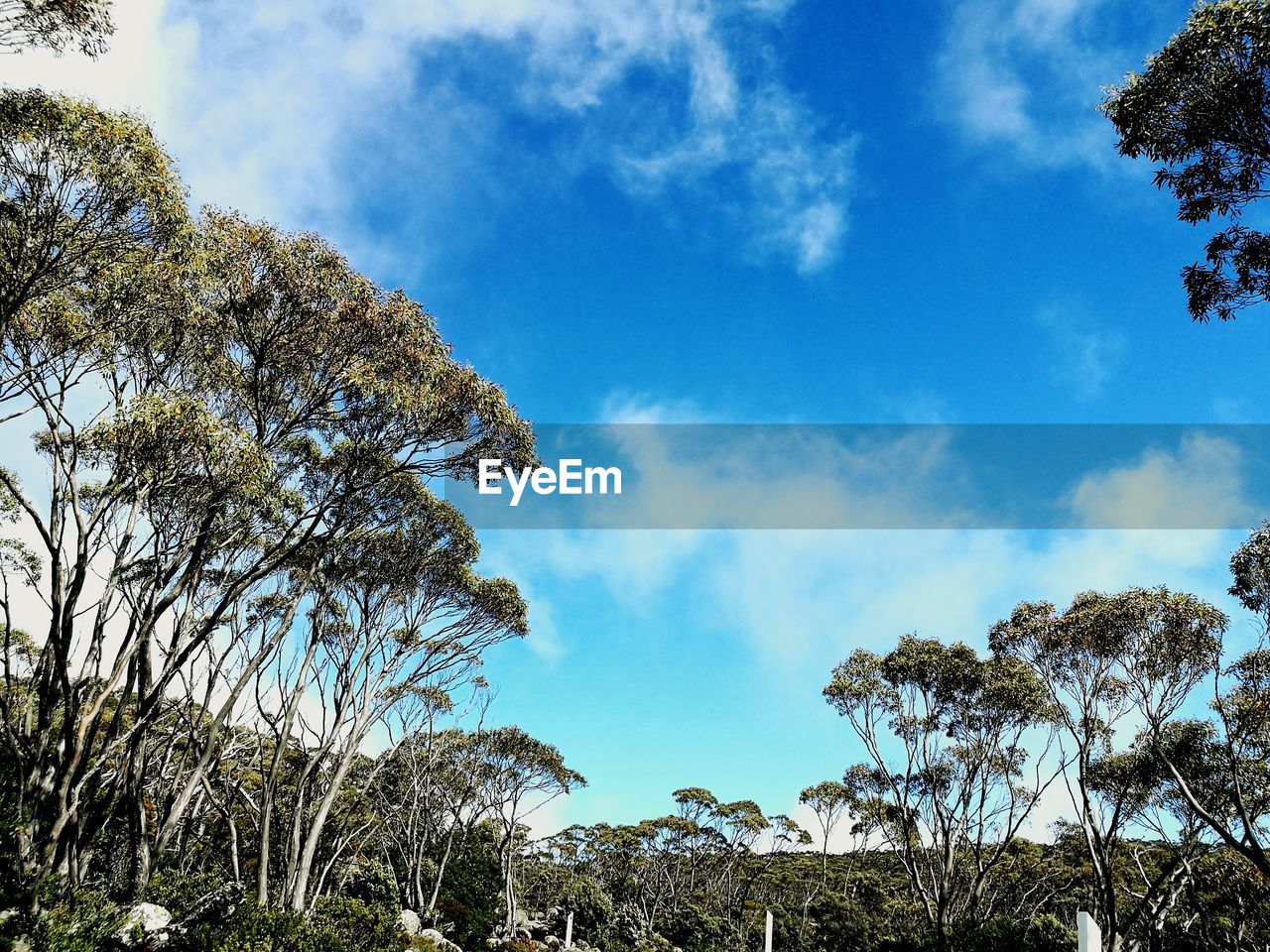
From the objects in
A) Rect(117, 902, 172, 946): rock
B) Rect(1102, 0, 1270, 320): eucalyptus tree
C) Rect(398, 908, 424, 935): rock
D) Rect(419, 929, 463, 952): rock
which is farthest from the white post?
Rect(398, 908, 424, 935): rock

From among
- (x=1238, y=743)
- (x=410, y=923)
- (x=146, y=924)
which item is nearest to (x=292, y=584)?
(x=146, y=924)

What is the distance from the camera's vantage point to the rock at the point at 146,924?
10031 millimetres

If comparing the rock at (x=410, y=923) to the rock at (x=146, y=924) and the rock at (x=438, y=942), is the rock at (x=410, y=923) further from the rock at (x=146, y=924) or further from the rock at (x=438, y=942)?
the rock at (x=146, y=924)

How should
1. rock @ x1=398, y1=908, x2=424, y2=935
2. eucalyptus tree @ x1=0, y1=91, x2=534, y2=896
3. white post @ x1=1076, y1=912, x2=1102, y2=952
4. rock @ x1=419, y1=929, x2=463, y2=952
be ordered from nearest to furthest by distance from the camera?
white post @ x1=1076, y1=912, x2=1102, y2=952 < eucalyptus tree @ x1=0, y1=91, x2=534, y2=896 < rock @ x1=419, y1=929, x2=463, y2=952 < rock @ x1=398, y1=908, x2=424, y2=935

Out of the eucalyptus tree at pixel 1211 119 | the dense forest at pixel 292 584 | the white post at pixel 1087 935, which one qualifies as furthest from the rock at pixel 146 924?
the eucalyptus tree at pixel 1211 119

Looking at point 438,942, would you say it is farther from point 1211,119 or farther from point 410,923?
point 1211,119

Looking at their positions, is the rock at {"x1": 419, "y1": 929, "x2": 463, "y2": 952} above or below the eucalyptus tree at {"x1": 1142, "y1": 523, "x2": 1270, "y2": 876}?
below

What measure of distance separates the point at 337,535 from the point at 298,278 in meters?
5.09

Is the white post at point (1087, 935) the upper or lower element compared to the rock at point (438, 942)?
upper

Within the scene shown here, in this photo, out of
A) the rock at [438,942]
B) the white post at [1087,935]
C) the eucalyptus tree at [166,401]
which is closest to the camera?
the white post at [1087,935]

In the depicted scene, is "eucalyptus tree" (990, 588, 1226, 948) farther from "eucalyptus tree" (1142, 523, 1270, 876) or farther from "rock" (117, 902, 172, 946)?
"rock" (117, 902, 172, 946)

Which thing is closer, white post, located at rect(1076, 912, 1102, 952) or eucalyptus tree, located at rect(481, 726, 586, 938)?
white post, located at rect(1076, 912, 1102, 952)

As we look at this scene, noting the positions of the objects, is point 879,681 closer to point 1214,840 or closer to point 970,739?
point 970,739

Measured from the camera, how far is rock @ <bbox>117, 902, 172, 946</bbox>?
32.9 feet
